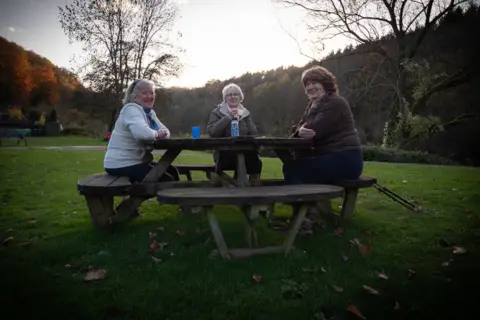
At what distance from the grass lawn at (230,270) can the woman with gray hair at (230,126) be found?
0.54 metres

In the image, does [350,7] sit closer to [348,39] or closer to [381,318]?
[348,39]

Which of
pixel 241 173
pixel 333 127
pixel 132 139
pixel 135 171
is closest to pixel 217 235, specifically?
pixel 241 173

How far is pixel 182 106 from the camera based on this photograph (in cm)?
2784

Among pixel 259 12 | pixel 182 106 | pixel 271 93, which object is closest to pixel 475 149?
pixel 259 12

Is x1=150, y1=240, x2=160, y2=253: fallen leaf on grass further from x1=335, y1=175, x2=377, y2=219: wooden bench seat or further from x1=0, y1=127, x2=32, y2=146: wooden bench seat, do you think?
x1=0, y1=127, x2=32, y2=146: wooden bench seat

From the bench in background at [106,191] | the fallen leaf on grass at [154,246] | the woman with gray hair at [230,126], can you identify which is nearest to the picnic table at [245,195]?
the bench in background at [106,191]

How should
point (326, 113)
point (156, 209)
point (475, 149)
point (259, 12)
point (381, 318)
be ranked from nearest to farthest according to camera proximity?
point (381, 318) → point (326, 113) → point (156, 209) → point (259, 12) → point (475, 149)

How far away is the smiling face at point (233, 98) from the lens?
443cm

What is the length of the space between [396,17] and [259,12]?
1566 cm

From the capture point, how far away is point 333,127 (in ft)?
12.3

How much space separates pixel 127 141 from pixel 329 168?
187 centimetres

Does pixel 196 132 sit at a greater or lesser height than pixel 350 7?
lesser

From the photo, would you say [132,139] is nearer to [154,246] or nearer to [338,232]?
[154,246]

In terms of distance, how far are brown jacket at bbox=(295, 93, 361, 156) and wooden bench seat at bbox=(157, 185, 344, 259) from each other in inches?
27.1
